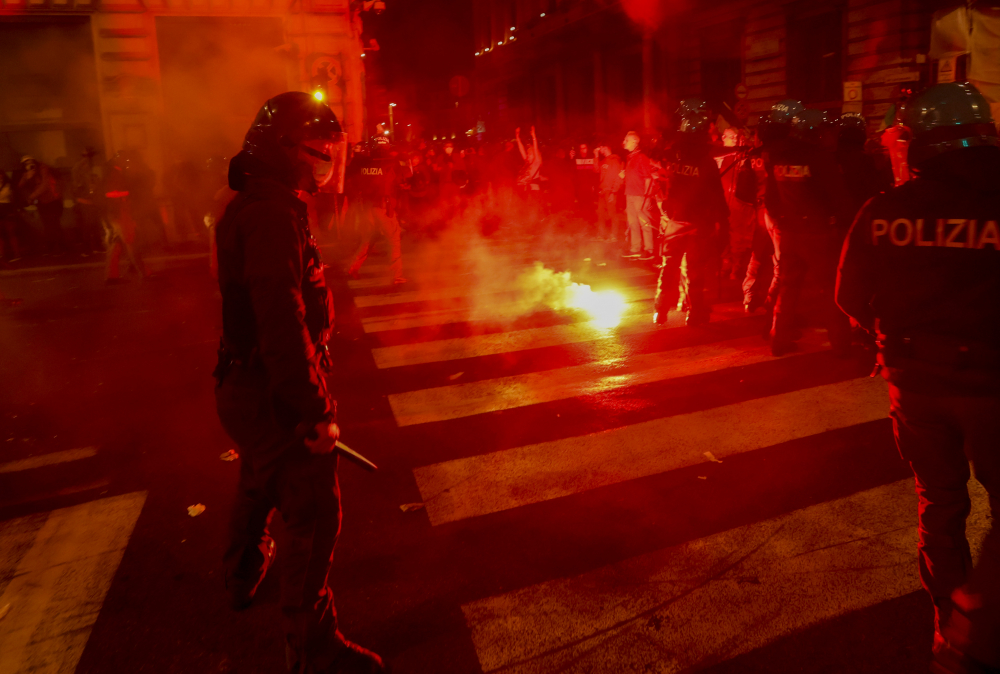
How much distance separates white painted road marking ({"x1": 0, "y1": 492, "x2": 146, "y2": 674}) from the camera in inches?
115

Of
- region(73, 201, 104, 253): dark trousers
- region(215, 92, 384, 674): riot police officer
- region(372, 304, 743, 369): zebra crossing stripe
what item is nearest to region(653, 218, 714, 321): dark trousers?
region(372, 304, 743, 369): zebra crossing stripe

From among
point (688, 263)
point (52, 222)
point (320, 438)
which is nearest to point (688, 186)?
point (688, 263)

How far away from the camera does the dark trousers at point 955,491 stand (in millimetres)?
2377

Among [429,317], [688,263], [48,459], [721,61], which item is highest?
[721,61]

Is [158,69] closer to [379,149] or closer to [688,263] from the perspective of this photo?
[379,149]

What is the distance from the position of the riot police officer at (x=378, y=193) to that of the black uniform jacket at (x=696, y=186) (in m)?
4.43

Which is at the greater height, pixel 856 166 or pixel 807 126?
pixel 807 126

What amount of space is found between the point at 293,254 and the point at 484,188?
61.5 ft

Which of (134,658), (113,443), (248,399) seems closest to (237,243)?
(248,399)

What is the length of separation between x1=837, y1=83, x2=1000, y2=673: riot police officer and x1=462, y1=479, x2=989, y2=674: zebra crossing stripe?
0.57 m

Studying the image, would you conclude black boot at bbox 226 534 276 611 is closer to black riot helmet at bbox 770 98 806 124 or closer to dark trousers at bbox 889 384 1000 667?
dark trousers at bbox 889 384 1000 667

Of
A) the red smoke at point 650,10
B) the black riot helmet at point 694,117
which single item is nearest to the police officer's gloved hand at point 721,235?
the black riot helmet at point 694,117

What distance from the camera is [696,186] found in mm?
7145

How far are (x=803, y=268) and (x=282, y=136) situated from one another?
5.11 m
